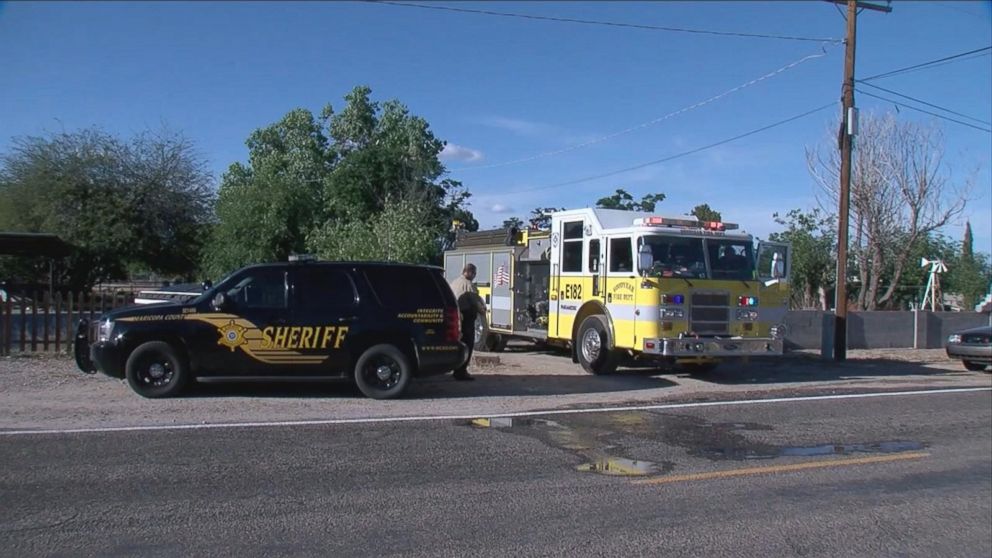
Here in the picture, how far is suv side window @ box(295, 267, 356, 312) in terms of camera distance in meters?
12.0

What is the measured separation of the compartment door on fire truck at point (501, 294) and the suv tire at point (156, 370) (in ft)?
26.9

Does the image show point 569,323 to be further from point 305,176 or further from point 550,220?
point 305,176

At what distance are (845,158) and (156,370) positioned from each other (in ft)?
51.7

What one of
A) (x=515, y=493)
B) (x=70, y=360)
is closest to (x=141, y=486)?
(x=515, y=493)

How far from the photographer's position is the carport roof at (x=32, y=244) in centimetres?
1914

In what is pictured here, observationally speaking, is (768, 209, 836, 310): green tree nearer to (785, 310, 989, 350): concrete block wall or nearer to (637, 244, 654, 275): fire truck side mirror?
(785, 310, 989, 350): concrete block wall

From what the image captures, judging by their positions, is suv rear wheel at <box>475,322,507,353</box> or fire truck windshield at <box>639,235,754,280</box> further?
suv rear wheel at <box>475,322,507,353</box>

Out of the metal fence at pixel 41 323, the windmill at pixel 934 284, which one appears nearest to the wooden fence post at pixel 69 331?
the metal fence at pixel 41 323

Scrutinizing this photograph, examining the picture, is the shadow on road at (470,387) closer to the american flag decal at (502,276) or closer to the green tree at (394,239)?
the american flag decal at (502,276)

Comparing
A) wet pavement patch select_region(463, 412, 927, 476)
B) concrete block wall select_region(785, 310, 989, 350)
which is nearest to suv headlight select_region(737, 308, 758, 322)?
wet pavement patch select_region(463, 412, 927, 476)

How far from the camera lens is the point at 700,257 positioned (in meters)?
15.1

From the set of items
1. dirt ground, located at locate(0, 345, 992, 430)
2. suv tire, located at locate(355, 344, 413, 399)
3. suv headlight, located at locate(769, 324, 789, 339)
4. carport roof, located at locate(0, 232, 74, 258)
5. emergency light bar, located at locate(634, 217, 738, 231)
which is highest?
emergency light bar, located at locate(634, 217, 738, 231)

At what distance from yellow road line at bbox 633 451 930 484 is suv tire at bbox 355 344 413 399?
16.7ft

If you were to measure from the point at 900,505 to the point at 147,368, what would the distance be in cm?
886
